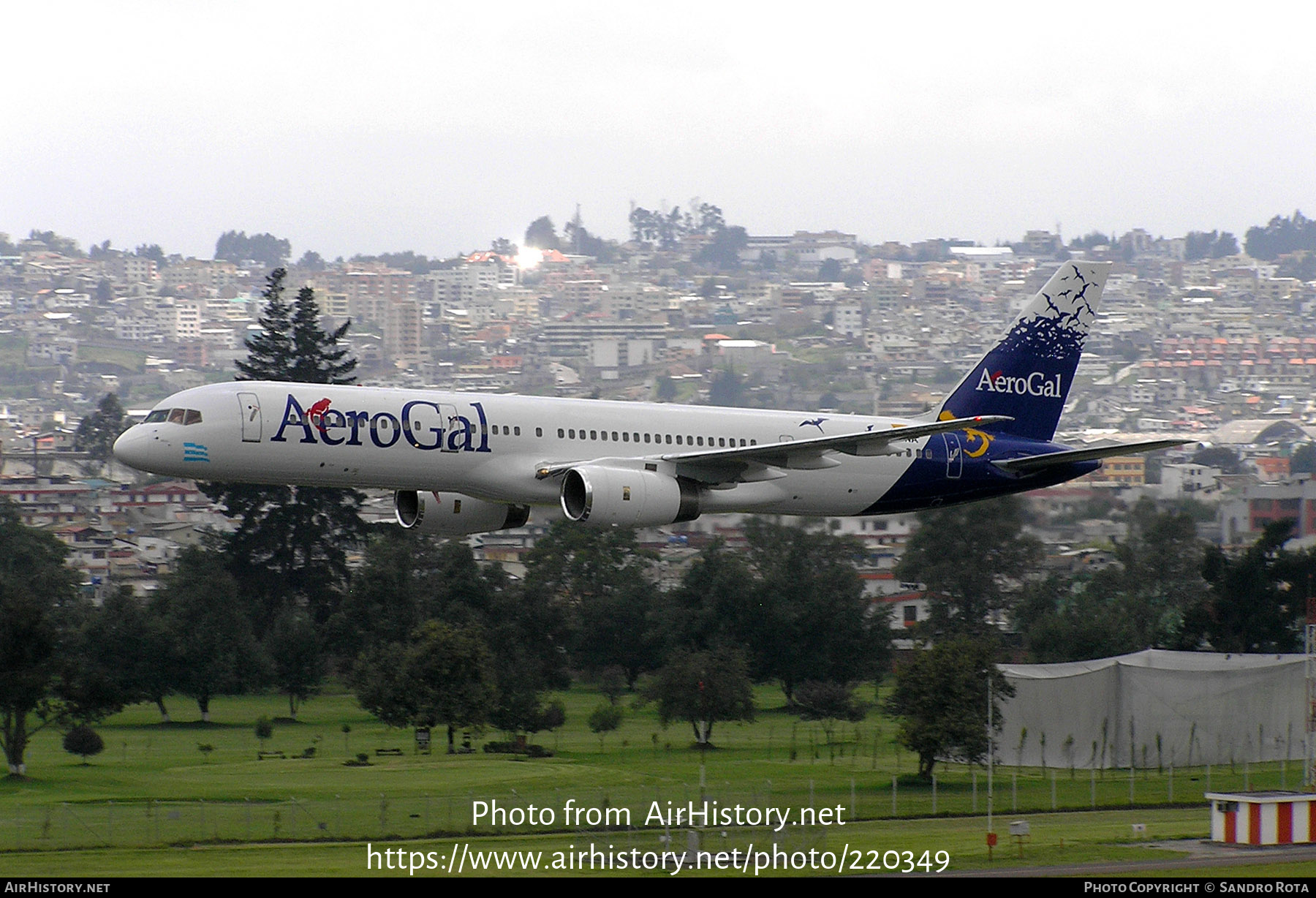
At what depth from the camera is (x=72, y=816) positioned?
5112cm

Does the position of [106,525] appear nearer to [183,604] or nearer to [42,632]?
[183,604]

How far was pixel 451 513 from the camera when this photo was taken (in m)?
57.1

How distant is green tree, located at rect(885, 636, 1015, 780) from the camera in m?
65.8

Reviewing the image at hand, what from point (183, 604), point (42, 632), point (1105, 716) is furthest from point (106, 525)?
point (1105, 716)

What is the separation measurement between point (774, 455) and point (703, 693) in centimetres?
2469

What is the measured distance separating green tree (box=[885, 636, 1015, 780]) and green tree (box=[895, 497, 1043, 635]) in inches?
1427

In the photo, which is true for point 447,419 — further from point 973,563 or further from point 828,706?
point 973,563

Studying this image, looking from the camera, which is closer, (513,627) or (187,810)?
(187,810)

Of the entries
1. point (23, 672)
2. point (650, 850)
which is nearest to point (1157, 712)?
point (650, 850)

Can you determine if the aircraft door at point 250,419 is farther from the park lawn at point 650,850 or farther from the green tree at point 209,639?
the green tree at point 209,639

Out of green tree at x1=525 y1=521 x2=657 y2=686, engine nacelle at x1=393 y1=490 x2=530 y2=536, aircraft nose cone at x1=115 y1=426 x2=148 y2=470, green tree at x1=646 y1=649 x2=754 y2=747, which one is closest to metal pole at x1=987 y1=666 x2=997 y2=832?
green tree at x1=646 y1=649 x2=754 y2=747

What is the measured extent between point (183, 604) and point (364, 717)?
1493cm

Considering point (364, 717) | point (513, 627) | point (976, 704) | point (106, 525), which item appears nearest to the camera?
point (976, 704)

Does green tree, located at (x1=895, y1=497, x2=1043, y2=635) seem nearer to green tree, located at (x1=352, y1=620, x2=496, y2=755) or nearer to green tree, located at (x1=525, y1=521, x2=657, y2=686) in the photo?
green tree, located at (x1=525, y1=521, x2=657, y2=686)
